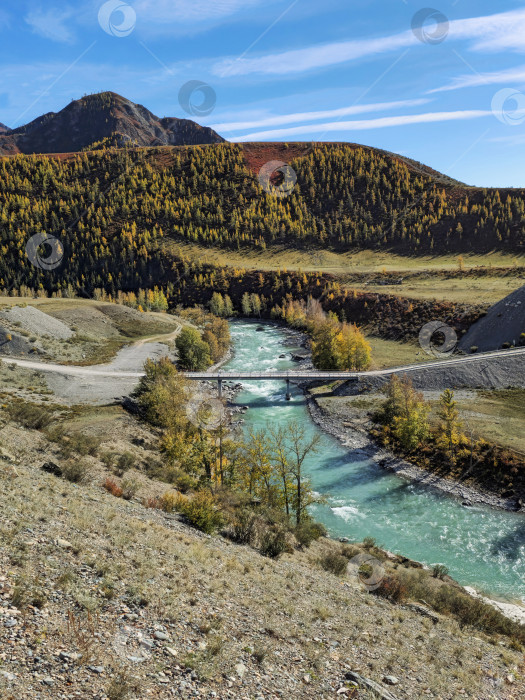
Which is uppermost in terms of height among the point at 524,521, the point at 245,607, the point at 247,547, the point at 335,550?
the point at 245,607

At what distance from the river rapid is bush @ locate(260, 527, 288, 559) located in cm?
1456

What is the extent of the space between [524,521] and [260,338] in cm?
8925

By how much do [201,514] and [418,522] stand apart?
25342 millimetres

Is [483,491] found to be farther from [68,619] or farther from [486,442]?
[68,619]

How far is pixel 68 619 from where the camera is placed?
11.6 metres

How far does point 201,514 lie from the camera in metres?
25.0

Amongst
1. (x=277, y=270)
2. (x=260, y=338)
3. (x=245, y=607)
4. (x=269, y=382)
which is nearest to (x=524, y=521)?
(x=245, y=607)

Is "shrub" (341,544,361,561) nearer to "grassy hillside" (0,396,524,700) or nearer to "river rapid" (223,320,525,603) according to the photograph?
"grassy hillside" (0,396,524,700)

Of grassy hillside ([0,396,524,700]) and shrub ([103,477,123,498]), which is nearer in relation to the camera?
grassy hillside ([0,396,524,700])

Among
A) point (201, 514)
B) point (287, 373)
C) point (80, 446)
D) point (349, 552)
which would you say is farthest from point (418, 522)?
point (287, 373)

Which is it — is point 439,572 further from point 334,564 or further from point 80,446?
point 80,446

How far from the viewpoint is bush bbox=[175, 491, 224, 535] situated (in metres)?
24.7

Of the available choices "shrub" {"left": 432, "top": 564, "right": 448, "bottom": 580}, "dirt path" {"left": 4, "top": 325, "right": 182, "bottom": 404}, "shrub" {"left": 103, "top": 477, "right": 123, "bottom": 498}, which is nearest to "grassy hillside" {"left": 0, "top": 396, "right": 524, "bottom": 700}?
"shrub" {"left": 103, "top": 477, "right": 123, "bottom": 498}

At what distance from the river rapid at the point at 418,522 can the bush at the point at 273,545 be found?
47.8ft
